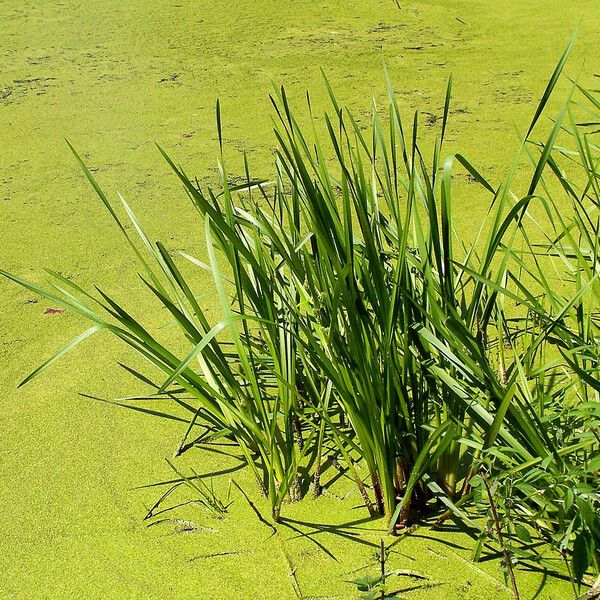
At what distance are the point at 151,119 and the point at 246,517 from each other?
1707 mm

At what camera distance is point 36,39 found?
3406 millimetres

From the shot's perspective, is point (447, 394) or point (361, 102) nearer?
point (447, 394)

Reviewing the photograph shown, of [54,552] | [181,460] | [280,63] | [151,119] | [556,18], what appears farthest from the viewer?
[556,18]

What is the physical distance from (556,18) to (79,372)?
96.0 inches

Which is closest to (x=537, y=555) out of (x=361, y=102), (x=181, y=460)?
(x=181, y=460)

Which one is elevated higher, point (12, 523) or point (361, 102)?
point (361, 102)

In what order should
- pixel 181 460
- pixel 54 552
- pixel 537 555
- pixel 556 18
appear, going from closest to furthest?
pixel 537 555 → pixel 54 552 → pixel 181 460 → pixel 556 18

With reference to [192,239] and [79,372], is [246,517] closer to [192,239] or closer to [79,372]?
[79,372]

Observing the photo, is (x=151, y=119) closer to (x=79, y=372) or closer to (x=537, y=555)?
(x=79, y=372)

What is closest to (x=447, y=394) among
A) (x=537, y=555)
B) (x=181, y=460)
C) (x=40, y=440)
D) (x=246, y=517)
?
(x=537, y=555)

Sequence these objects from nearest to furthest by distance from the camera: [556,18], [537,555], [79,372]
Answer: [537,555] < [79,372] < [556,18]

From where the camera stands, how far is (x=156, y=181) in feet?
7.54

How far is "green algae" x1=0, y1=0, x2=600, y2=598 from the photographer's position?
1114mm

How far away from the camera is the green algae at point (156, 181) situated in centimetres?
111
